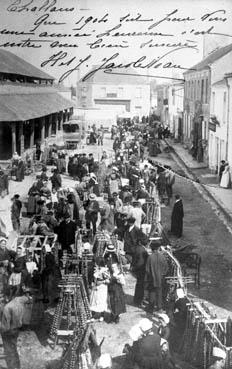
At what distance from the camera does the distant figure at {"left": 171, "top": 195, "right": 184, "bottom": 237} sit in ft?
45.9

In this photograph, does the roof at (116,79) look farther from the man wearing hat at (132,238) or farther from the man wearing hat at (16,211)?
the man wearing hat at (132,238)

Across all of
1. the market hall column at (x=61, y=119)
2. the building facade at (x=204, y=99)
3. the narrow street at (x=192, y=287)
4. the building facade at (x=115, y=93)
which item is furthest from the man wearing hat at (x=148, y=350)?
the building facade at (x=115, y=93)

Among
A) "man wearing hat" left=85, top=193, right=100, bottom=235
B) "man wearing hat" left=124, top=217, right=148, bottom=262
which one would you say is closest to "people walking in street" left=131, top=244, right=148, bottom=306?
"man wearing hat" left=124, top=217, right=148, bottom=262

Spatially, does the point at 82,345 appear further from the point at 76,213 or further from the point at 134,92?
the point at 134,92

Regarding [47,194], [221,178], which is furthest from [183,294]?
[221,178]

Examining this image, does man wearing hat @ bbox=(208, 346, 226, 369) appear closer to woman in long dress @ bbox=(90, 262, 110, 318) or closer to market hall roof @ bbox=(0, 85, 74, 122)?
woman in long dress @ bbox=(90, 262, 110, 318)

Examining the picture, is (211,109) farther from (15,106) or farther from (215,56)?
(15,106)

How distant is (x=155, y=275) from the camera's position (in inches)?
367

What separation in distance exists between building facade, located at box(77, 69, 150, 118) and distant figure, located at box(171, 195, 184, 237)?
114 feet

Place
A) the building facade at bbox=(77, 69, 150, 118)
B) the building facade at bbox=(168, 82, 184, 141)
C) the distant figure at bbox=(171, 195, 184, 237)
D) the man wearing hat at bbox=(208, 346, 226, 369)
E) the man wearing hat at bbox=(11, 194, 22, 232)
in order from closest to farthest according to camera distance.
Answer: the man wearing hat at bbox=(208, 346, 226, 369)
the man wearing hat at bbox=(11, 194, 22, 232)
the distant figure at bbox=(171, 195, 184, 237)
the building facade at bbox=(168, 82, 184, 141)
the building facade at bbox=(77, 69, 150, 118)

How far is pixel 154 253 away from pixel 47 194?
20.6 feet

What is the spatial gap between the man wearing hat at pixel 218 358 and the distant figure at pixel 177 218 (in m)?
7.57

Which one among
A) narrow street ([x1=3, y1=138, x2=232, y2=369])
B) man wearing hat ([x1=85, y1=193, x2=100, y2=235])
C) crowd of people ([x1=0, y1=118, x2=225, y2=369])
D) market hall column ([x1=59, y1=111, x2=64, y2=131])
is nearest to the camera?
crowd of people ([x1=0, y1=118, x2=225, y2=369])

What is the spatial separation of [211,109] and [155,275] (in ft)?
58.3
